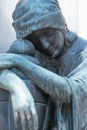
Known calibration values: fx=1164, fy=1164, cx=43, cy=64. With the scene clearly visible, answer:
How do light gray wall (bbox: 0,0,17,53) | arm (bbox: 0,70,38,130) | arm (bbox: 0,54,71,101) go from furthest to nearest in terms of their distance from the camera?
light gray wall (bbox: 0,0,17,53) < arm (bbox: 0,54,71,101) < arm (bbox: 0,70,38,130)

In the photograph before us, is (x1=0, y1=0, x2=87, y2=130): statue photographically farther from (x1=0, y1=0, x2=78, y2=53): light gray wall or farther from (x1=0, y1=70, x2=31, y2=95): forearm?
(x1=0, y1=0, x2=78, y2=53): light gray wall

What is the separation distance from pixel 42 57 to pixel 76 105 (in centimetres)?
40

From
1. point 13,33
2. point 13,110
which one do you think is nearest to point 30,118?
point 13,110

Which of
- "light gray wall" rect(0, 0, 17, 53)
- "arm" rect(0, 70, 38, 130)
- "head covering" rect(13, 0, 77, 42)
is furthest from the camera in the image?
"light gray wall" rect(0, 0, 17, 53)

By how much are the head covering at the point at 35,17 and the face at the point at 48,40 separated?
1.4 inches

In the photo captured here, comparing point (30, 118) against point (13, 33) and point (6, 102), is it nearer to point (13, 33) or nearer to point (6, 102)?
point (6, 102)

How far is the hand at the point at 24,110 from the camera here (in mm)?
5055

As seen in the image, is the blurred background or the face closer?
the face

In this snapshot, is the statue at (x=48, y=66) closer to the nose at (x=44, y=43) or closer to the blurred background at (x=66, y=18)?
the nose at (x=44, y=43)

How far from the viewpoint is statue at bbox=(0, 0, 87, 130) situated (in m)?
5.13

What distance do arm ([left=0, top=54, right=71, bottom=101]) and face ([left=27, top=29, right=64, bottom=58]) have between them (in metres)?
0.20

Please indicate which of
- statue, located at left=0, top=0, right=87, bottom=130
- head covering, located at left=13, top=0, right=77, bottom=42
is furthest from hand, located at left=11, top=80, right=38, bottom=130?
head covering, located at left=13, top=0, right=77, bottom=42

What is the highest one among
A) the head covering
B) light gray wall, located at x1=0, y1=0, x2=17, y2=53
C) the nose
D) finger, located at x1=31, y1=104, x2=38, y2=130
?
the head covering

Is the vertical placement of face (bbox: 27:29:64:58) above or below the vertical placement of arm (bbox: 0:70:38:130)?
above
